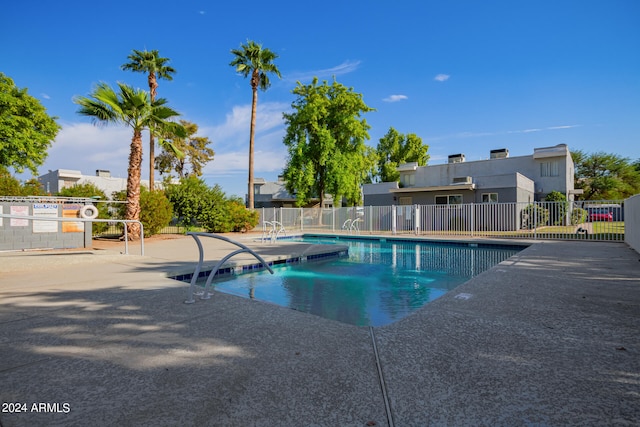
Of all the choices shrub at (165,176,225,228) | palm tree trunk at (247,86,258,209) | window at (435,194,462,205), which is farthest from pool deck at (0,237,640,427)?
palm tree trunk at (247,86,258,209)

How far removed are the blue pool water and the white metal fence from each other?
21.0ft

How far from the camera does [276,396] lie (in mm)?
2014

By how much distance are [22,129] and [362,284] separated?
28117 mm

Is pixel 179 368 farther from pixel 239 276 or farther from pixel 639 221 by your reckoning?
pixel 639 221

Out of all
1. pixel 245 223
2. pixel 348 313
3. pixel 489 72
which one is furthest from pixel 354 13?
pixel 348 313

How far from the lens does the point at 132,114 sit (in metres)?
13.6

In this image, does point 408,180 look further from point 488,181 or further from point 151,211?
point 151,211

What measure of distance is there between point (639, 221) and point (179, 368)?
448 inches

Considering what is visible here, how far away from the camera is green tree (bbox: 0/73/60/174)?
72.0 ft

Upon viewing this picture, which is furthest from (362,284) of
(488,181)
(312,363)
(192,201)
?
(488,181)

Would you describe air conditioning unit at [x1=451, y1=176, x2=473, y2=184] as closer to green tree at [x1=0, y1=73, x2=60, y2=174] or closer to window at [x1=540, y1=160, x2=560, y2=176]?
window at [x1=540, y1=160, x2=560, y2=176]

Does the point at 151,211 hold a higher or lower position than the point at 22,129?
lower

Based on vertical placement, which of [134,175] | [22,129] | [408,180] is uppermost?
[22,129]

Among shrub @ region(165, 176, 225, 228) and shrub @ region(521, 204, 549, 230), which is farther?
shrub @ region(165, 176, 225, 228)
